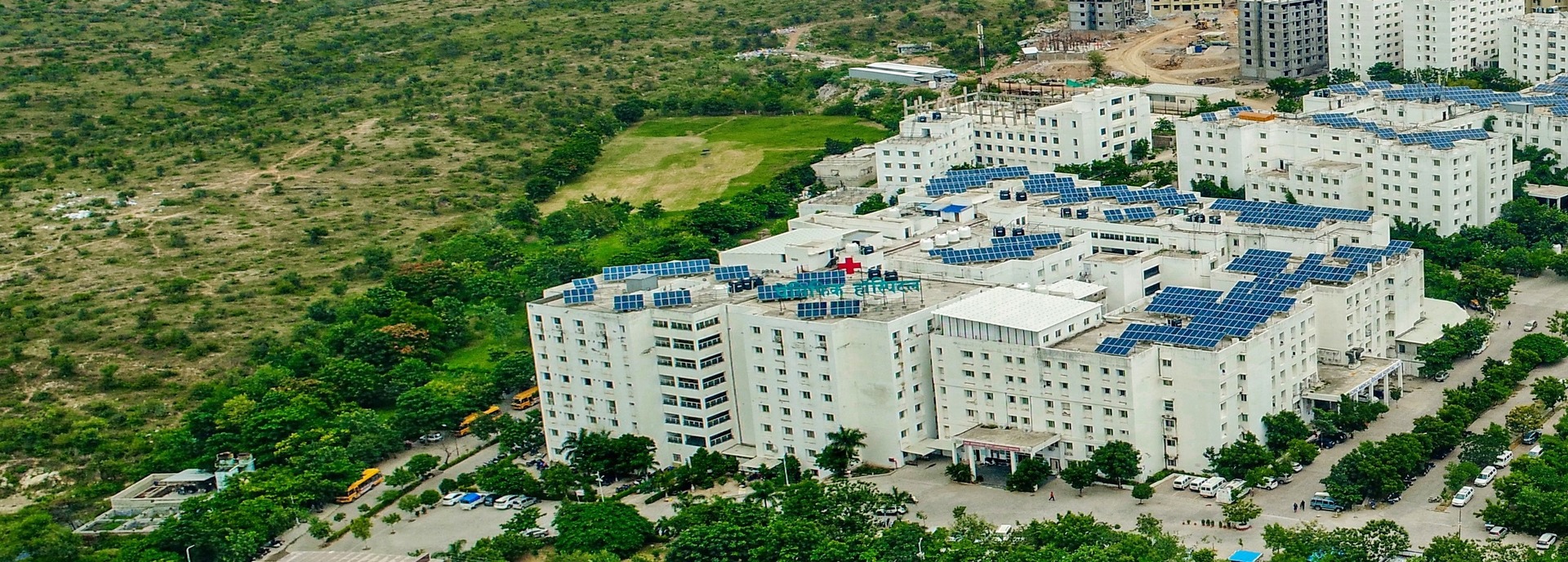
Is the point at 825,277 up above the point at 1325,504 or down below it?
above

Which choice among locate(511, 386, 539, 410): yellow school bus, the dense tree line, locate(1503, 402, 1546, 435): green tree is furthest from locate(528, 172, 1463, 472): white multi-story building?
locate(511, 386, 539, 410): yellow school bus

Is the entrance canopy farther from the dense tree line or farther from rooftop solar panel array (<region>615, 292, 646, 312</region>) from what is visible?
rooftop solar panel array (<region>615, 292, 646, 312</region>)

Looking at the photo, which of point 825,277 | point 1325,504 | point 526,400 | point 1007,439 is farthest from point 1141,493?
point 526,400

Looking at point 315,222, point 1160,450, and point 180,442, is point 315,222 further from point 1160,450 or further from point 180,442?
point 1160,450

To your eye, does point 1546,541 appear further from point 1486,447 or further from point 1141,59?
point 1141,59

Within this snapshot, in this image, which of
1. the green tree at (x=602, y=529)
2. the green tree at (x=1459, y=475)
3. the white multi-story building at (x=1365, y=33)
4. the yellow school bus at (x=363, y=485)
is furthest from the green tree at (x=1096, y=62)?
the green tree at (x=602, y=529)

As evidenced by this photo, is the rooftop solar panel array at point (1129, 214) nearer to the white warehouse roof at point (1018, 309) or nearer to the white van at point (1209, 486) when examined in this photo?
the white warehouse roof at point (1018, 309)
